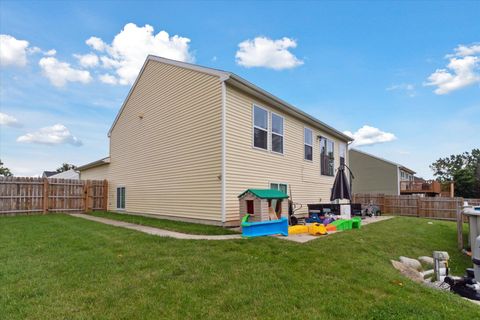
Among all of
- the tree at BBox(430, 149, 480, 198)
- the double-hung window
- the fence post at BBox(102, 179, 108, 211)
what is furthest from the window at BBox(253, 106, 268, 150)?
the tree at BBox(430, 149, 480, 198)

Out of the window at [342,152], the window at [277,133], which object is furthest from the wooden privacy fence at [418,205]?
the window at [277,133]

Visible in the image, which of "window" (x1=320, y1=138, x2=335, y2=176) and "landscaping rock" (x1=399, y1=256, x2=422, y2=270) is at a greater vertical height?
"window" (x1=320, y1=138, x2=335, y2=176)

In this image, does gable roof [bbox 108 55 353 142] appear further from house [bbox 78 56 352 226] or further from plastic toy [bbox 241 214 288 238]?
plastic toy [bbox 241 214 288 238]

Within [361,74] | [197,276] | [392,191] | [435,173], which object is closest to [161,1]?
[361,74]

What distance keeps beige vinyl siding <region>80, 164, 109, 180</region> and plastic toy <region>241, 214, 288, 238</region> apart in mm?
12730

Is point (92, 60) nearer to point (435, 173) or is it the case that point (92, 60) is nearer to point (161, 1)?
point (161, 1)

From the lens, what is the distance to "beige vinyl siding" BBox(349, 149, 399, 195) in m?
30.0

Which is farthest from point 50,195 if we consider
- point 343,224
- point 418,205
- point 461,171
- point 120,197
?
point 461,171

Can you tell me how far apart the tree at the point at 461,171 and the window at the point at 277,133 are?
33.7 meters

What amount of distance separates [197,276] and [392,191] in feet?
97.9

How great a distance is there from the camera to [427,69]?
1405cm

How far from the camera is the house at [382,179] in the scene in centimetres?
2971

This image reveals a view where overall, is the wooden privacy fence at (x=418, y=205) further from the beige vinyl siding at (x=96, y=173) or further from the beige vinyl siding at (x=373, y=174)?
the beige vinyl siding at (x=96, y=173)

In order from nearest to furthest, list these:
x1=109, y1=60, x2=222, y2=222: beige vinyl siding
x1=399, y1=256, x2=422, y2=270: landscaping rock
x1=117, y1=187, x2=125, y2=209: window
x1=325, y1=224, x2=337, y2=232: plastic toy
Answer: x1=399, y1=256, x2=422, y2=270: landscaping rock → x1=325, y1=224, x2=337, y2=232: plastic toy → x1=109, y1=60, x2=222, y2=222: beige vinyl siding → x1=117, y1=187, x2=125, y2=209: window
